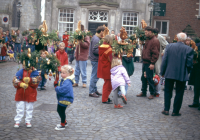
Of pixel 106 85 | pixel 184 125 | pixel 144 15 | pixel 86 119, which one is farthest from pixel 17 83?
pixel 144 15

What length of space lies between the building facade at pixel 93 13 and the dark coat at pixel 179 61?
18.7 metres

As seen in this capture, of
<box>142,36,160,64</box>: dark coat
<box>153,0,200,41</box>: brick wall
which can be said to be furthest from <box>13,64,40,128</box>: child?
<box>153,0,200,41</box>: brick wall

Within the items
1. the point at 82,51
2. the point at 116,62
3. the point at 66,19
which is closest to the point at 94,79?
the point at 116,62

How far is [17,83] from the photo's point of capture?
222 inches

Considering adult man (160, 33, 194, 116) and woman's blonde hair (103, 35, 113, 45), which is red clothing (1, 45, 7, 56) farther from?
adult man (160, 33, 194, 116)

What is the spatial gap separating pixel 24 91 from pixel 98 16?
2062 cm

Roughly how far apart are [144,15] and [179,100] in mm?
19698

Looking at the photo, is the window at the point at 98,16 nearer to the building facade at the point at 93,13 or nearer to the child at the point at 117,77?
the building facade at the point at 93,13

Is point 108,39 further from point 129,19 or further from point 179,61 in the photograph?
point 129,19

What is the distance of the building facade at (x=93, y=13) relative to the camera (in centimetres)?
2522

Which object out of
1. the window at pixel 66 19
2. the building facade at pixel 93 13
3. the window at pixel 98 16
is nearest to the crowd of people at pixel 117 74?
the building facade at pixel 93 13

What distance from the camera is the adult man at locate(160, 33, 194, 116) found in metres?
6.84

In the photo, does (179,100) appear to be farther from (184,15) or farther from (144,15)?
(184,15)

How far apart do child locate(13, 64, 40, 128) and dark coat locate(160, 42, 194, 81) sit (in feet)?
10.4
